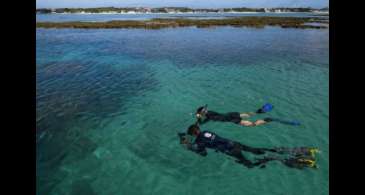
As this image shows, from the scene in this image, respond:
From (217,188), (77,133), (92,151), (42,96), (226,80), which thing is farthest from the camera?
(226,80)

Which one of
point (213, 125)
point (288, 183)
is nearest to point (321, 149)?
point (288, 183)

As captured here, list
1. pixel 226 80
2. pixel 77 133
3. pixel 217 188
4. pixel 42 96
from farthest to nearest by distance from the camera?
pixel 226 80, pixel 42 96, pixel 77 133, pixel 217 188

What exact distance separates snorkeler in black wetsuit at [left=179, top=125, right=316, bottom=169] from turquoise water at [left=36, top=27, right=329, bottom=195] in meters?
0.26

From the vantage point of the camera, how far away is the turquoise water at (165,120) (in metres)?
7.38

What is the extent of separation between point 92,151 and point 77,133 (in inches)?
70.4

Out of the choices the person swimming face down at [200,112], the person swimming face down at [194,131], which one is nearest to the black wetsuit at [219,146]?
the person swimming face down at [194,131]

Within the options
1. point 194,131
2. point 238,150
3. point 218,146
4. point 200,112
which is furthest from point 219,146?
point 200,112

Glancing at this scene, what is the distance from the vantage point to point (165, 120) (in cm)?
1163

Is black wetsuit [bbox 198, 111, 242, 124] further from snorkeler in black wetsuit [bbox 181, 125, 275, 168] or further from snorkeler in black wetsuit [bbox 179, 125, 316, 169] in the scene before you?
snorkeler in black wetsuit [bbox 181, 125, 275, 168]

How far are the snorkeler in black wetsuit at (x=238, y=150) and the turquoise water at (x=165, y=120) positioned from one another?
0.26 metres

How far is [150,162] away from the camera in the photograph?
835 centimetres

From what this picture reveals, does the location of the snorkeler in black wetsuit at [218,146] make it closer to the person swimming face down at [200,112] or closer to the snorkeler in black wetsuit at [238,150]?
the snorkeler in black wetsuit at [238,150]

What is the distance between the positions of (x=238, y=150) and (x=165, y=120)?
4341 millimetres
